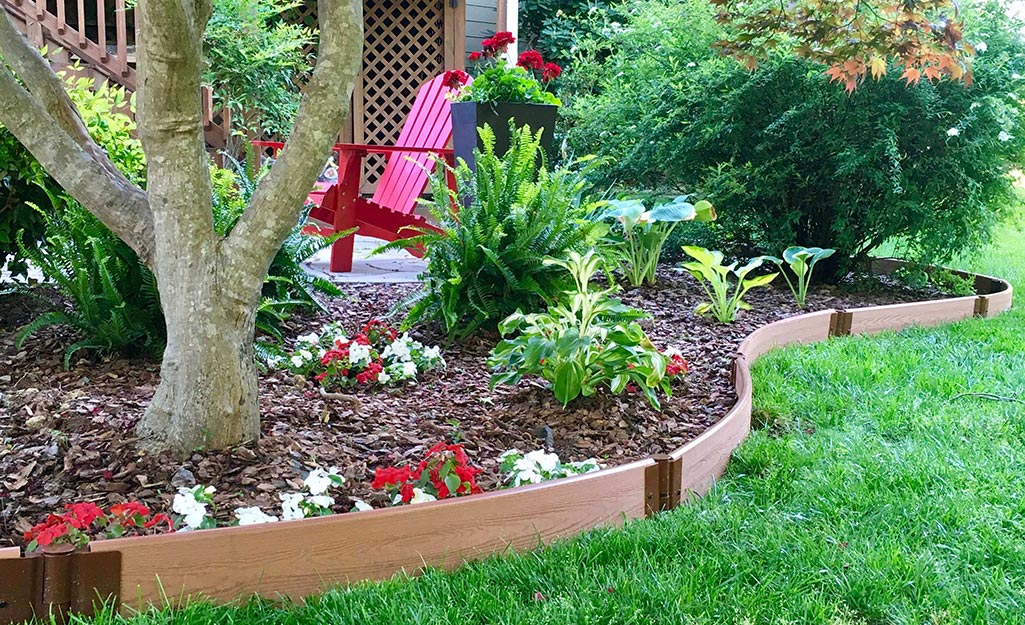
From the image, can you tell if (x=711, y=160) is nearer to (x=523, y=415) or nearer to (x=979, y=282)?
Result: (x=979, y=282)

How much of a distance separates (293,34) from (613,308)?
6720mm

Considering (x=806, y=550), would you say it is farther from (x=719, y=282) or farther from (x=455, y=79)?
(x=455, y=79)

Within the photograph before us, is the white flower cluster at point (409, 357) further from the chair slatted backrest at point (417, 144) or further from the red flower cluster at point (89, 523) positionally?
the chair slatted backrest at point (417, 144)

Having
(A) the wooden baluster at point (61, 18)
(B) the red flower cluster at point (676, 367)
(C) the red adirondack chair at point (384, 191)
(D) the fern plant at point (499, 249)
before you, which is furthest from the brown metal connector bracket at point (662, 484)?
(A) the wooden baluster at point (61, 18)

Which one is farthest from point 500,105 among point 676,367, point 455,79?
point 676,367

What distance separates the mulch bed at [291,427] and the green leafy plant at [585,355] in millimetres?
80

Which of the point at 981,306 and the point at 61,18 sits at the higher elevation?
the point at 61,18

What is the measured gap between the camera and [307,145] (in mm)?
2164

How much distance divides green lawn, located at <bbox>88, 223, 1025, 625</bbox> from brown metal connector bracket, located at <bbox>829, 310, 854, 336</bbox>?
1.25 metres

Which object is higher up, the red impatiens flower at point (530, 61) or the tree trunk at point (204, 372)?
the red impatiens flower at point (530, 61)

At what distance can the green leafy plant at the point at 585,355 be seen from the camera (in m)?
2.81

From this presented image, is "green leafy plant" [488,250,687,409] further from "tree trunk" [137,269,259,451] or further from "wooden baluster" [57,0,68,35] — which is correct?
"wooden baluster" [57,0,68,35]

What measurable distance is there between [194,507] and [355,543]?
36 cm

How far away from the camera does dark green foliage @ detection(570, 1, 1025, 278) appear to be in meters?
4.97
